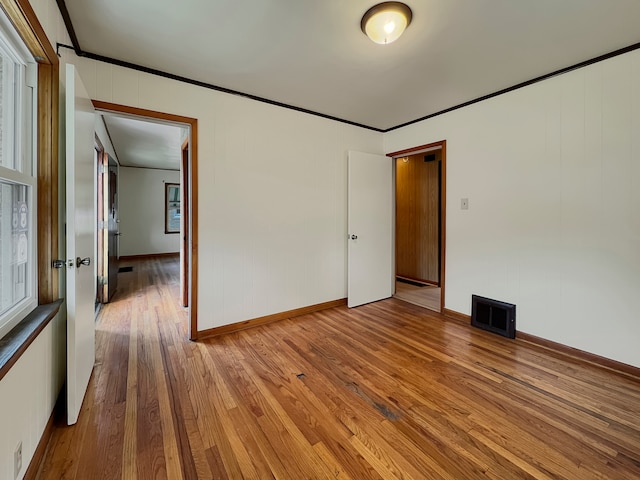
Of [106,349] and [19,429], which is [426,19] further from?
[106,349]

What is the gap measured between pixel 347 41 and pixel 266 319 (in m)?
2.71

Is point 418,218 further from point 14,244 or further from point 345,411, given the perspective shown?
point 14,244

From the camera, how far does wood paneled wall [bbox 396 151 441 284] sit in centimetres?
498

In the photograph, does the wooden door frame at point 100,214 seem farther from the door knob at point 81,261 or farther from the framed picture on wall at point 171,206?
the framed picture on wall at point 171,206

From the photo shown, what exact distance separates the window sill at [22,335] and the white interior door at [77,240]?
0.13m

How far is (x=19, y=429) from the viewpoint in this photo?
116 cm

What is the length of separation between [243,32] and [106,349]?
285 cm

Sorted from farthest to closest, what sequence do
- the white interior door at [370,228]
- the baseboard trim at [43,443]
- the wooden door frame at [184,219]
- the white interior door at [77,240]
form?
the white interior door at [370,228], the wooden door frame at [184,219], the white interior door at [77,240], the baseboard trim at [43,443]

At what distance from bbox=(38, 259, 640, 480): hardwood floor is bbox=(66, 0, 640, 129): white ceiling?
247 centimetres

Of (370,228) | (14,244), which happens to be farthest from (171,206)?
(14,244)

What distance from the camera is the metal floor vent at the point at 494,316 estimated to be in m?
2.77

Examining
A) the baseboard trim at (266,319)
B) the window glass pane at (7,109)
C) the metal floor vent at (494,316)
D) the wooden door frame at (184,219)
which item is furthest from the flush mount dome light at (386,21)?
the baseboard trim at (266,319)

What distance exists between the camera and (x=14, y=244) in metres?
1.36

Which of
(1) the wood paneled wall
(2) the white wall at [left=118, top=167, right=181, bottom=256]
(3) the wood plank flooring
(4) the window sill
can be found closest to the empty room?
(4) the window sill
